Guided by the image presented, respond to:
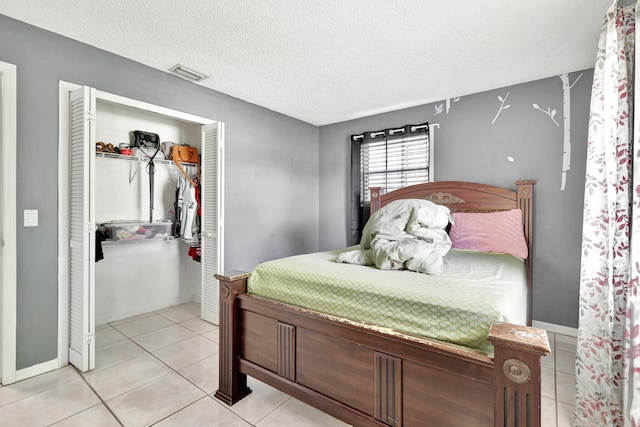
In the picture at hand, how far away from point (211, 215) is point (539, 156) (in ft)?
10.7

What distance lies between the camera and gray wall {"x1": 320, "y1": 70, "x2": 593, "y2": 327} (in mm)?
2766

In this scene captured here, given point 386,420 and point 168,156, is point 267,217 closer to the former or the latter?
point 168,156

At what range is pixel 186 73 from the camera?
2.81m

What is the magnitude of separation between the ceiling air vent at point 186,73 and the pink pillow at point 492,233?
9.23ft

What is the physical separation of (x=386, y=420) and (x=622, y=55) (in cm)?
216

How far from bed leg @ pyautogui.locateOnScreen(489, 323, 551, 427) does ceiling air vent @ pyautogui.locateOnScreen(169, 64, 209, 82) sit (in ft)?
9.85

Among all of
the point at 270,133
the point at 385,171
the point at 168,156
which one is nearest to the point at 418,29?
the point at 385,171

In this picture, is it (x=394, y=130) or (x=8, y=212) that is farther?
(x=394, y=130)

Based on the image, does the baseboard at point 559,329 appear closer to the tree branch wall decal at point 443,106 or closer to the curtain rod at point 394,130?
the curtain rod at point 394,130

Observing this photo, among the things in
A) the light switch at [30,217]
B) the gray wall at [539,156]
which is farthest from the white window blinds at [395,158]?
the light switch at [30,217]

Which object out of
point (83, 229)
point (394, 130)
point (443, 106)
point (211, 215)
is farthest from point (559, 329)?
point (83, 229)

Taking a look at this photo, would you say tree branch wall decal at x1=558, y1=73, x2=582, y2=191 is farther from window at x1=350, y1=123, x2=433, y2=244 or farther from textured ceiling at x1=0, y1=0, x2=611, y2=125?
window at x1=350, y1=123, x2=433, y2=244

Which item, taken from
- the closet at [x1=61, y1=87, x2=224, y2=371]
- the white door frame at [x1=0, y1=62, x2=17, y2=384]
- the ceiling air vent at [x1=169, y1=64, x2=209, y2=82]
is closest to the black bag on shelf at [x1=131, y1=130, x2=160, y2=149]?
the closet at [x1=61, y1=87, x2=224, y2=371]

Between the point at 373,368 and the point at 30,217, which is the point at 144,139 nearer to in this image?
the point at 30,217
